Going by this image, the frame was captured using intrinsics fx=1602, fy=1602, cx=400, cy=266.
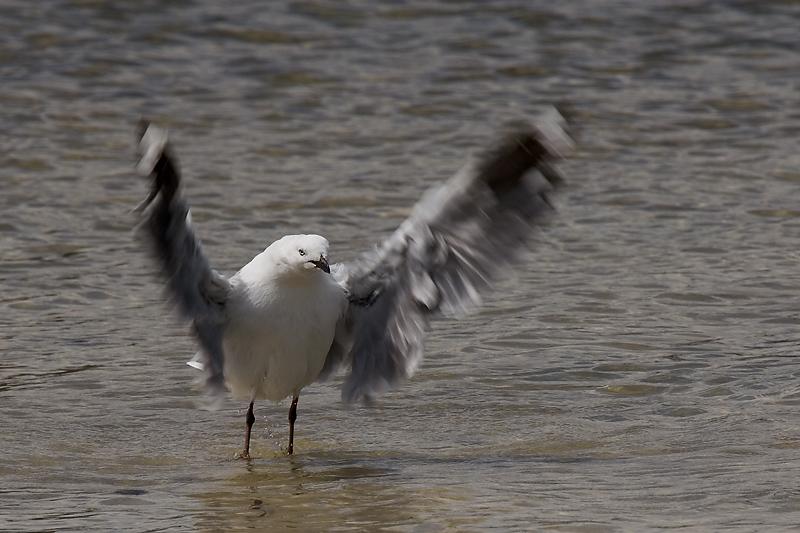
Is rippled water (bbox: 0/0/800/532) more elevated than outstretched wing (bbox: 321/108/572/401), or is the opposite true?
outstretched wing (bbox: 321/108/572/401)

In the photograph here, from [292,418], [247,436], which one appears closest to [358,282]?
[292,418]

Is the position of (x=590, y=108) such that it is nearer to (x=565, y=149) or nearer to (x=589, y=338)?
(x=589, y=338)

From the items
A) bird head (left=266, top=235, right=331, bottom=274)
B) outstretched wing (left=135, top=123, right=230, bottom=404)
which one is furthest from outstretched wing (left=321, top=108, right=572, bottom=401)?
outstretched wing (left=135, top=123, right=230, bottom=404)

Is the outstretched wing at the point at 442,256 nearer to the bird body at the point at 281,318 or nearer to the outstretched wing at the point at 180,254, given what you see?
the bird body at the point at 281,318

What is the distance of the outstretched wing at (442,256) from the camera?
6.29 m

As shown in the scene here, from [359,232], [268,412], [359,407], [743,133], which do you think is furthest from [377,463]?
[743,133]

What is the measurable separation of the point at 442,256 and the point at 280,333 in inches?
30.5

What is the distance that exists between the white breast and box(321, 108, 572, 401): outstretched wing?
179mm

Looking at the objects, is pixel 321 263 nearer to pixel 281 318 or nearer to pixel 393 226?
pixel 281 318

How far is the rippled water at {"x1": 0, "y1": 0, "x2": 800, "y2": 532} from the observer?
613 centimetres

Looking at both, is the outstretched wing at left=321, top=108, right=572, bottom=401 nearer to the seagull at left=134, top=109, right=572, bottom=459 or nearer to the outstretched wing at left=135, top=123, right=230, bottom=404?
the seagull at left=134, top=109, right=572, bottom=459

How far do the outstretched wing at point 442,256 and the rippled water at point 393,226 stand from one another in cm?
39

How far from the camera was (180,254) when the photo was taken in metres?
6.31

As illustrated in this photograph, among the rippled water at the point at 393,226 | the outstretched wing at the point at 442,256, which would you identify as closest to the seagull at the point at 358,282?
the outstretched wing at the point at 442,256
